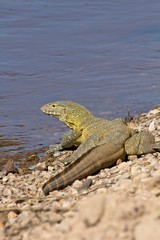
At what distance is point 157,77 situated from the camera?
15.7 meters

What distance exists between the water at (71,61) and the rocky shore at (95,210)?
3583 millimetres

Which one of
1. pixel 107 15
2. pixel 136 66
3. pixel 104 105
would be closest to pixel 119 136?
pixel 104 105

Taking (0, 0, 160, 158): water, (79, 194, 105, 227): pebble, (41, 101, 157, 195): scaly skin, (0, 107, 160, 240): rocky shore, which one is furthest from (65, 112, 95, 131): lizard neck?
(79, 194, 105, 227): pebble

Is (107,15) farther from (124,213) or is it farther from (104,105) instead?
(124,213)

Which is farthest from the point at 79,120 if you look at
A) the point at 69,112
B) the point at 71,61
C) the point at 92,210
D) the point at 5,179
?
the point at 71,61

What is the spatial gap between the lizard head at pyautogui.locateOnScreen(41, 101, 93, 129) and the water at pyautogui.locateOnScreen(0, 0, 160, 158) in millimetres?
878

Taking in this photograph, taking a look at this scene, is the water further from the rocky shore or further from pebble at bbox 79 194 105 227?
pebble at bbox 79 194 105 227

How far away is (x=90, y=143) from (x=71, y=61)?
8320mm

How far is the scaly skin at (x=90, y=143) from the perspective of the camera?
8.43 metres

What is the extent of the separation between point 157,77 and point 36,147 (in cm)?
482

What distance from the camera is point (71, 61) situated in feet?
58.2

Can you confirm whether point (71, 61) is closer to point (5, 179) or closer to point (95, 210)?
point (5, 179)

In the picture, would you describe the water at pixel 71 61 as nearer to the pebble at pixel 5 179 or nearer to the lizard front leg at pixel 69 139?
the lizard front leg at pixel 69 139

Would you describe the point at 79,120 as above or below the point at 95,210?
below
